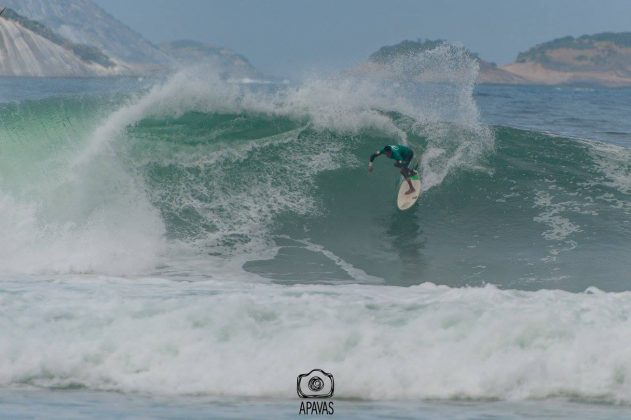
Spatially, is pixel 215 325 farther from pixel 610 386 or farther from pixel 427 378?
pixel 610 386

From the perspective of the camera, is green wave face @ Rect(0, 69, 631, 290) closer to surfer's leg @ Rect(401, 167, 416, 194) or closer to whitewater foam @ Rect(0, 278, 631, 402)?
surfer's leg @ Rect(401, 167, 416, 194)

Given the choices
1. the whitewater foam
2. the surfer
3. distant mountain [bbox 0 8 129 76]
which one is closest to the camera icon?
the whitewater foam

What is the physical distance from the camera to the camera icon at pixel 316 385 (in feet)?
19.9

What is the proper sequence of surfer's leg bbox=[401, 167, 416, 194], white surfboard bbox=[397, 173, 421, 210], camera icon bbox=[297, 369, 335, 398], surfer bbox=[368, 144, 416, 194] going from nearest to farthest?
camera icon bbox=[297, 369, 335, 398] → surfer bbox=[368, 144, 416, 194] → surfer's leg bbox=[401, 167, 416, 194] → white surfboard bbox=[397, 173, 421, 210]

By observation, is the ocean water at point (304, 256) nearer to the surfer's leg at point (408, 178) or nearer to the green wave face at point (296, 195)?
the green wave face at point (296, 195)

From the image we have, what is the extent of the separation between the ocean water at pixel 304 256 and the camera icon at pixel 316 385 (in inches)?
2.9

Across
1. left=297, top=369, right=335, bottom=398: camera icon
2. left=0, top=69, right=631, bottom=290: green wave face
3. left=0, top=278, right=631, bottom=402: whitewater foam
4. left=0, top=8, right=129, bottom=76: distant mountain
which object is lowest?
left=297, top=369, right=335, bottom=398: camera icon

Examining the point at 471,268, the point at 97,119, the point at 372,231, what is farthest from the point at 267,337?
the point at 97,119

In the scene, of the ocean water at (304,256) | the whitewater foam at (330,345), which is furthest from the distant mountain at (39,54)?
the whitewater foam at (330,345)

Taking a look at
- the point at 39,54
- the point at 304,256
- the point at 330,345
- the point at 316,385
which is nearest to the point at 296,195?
the point at 304,256

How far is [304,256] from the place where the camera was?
1133 centimetres

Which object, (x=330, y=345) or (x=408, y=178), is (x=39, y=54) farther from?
(x=330, y=345)

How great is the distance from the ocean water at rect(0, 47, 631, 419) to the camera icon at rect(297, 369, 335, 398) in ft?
0.25

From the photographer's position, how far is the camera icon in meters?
6.07
